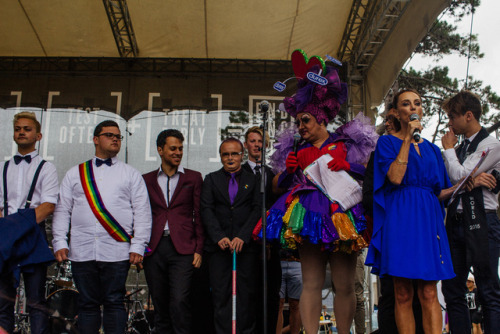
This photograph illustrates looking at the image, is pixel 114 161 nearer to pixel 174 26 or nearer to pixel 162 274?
pixel 162 274

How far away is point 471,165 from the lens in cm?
326

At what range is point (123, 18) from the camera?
22.3ft

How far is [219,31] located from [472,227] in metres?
5.11

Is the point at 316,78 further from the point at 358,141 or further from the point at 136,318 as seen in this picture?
the point at 136,318

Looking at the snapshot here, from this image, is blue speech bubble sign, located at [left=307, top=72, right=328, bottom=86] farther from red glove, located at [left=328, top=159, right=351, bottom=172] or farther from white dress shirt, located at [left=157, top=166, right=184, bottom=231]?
white dress shirt, located at [left=157, top=166, right=184, bottom=231]

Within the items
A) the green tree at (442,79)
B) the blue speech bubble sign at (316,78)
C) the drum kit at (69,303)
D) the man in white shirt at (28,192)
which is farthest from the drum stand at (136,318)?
the green tree at (442,79)

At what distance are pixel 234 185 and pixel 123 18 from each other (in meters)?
3.86

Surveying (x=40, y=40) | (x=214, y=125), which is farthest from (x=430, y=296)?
(x=40, y=40)

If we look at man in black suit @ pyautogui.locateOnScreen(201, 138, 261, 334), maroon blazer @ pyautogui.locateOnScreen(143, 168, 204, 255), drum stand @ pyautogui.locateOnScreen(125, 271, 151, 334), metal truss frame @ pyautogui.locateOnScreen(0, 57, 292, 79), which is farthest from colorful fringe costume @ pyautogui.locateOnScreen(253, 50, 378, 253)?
metal truss frame @ pyautogui.locateOnScreen(0, 57, 292, 79)

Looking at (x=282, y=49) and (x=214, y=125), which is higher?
(x=282, y=49)

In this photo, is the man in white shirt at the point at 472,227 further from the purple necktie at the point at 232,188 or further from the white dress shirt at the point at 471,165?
the purple necktie at the point at 232,188

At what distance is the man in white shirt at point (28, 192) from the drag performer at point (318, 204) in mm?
1633

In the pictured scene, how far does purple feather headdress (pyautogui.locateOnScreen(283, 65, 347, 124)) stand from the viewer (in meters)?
3.45

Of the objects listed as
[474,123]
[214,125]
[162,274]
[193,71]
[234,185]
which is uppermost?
[193,71]
